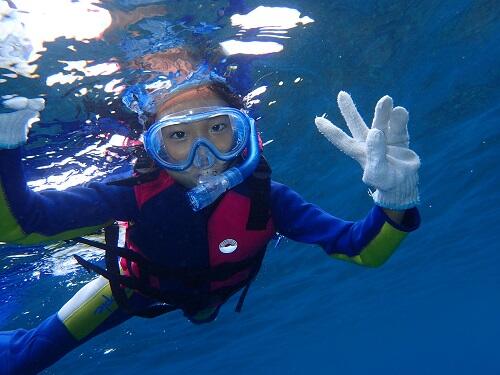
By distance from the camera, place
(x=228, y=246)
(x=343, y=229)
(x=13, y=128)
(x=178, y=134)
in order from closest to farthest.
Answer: (x=13, y=128) < (x=343, y=229) < (x=178, y=134) < (x=228, y=246)

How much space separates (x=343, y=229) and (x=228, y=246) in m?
1.55

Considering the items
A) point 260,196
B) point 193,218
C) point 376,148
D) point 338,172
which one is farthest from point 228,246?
point 338,172

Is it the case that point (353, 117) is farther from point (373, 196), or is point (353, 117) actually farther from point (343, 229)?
point (343, 229)

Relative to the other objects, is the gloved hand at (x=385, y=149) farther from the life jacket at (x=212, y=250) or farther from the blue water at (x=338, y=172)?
the blue water at (x=338, y=172)

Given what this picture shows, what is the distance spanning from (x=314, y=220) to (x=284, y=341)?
140 feet

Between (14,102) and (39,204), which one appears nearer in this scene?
(39,204)

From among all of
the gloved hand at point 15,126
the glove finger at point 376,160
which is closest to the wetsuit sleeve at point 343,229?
the glove finger at point 376,160

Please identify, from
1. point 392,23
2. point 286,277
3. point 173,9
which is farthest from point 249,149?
point 286,277

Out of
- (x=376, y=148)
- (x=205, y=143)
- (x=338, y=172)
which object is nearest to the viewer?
(x=376, y=148)

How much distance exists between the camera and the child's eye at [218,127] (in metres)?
5.61

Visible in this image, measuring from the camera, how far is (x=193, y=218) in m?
5.70

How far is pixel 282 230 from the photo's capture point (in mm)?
6199

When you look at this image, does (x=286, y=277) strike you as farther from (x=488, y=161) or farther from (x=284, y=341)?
(x=284, y=341)

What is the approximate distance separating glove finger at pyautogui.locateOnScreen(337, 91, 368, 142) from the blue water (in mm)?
4185
